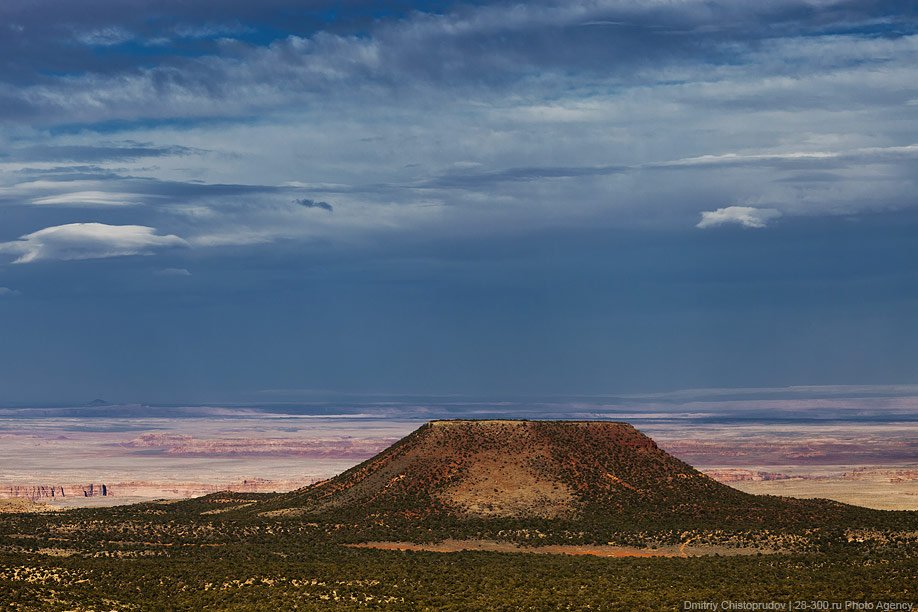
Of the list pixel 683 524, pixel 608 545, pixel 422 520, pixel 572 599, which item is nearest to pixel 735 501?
pixel 683 524

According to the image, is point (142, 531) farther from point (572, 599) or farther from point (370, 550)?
point (572, 599)

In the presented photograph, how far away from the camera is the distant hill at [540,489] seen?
100500 millimetres

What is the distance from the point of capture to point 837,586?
68188mm

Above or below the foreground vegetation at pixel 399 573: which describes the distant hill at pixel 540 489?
above

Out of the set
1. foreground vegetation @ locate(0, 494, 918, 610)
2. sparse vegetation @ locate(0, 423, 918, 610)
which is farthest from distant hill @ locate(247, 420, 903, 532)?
foreground vegetation @ locate(0, 494, 918, 610)

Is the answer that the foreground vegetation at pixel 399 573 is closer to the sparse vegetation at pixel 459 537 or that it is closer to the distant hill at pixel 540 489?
the sparse vegetation at pixel 459 537

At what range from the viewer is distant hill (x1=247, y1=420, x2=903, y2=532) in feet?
330

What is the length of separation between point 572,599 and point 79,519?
171 feet

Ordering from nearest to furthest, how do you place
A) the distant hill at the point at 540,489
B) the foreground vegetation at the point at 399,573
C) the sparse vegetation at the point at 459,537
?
1. the foreground vegetation at the point at 399,573
2. the sparse vegetation at the point at 459,537
3. the distant hill at the point at 540,489

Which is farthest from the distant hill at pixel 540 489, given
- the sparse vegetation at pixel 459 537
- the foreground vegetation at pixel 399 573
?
the foreground vegetation at pixel 399 573

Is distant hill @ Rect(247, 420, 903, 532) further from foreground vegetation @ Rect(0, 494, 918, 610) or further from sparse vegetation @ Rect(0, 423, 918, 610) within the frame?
foreground vegetation @ Rect(0, 494, 918, 610)

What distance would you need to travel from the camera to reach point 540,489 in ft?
346

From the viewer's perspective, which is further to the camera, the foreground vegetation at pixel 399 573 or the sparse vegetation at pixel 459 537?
the sparse vegetation at pixel 459 537

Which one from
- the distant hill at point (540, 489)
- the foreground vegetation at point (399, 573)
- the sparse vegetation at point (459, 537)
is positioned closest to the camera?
the foreground vegetation at point (399, 573)
